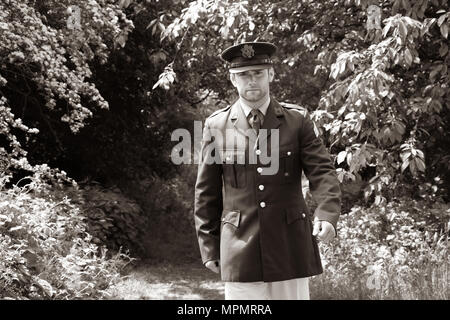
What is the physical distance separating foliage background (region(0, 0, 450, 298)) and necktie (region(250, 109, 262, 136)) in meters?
1.93

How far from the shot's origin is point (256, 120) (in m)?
3.66

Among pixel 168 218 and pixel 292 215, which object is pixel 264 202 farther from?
pixel 168 218

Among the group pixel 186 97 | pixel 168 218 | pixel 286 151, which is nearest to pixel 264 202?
pixel 286 151

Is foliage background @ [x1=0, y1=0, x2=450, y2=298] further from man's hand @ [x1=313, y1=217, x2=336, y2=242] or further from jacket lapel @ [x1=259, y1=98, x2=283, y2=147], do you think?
man's hand @ [x1=313, y1=217, x2=336, y2=242]

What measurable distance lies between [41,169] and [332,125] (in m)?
2.93

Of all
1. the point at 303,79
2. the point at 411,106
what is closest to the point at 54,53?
the point at 411,106

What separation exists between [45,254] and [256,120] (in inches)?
125

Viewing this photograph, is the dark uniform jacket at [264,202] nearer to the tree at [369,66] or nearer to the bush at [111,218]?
the tree at [369,66]

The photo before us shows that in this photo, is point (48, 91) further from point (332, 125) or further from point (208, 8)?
point (332, 125)

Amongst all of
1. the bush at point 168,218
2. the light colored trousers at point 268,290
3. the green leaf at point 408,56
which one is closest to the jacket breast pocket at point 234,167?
the light colored trousers at point 268,290

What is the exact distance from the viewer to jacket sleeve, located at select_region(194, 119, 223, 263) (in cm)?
368

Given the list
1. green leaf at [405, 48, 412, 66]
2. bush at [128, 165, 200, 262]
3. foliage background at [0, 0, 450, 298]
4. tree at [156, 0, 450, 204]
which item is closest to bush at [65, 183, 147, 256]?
foliage background at [0, 0, 450, 298]

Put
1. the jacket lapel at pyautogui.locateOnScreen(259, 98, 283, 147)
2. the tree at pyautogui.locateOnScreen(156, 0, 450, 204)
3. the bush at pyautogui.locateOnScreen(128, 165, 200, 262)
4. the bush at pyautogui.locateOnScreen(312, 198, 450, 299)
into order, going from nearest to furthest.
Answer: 1. the jacket lapel at pyautogui.locateOnScreen(259, 98, 283, 147)
2. the tree at pyautogui.locateOnScreen(156, 0, 450, 204)
3. the bush at pyautogui.locateOnScreen(312, 198, 450, 299)
4. the bush at pyautogui.locateOnScreen(128, 165, 200, 262)
